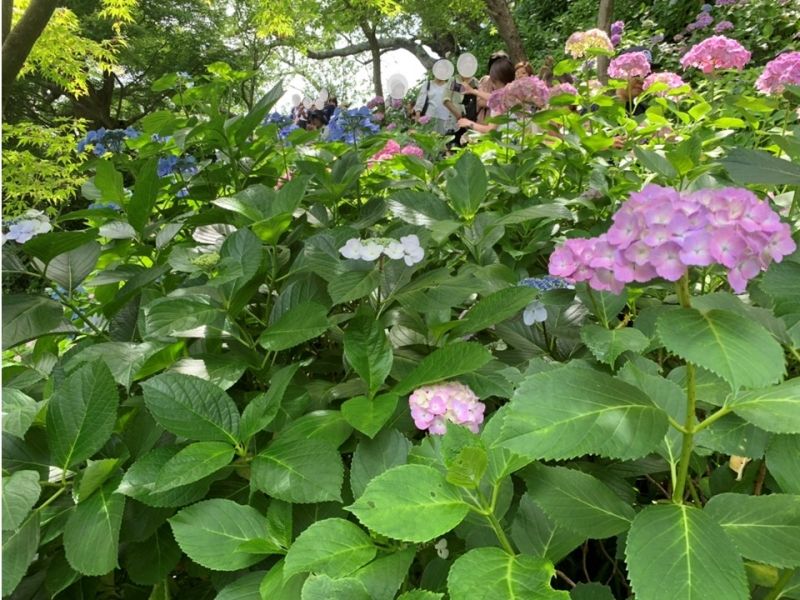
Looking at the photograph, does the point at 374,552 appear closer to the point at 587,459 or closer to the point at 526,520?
the point at 526,520

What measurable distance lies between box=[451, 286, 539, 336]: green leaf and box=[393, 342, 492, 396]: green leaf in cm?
8

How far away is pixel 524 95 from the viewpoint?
1799mm

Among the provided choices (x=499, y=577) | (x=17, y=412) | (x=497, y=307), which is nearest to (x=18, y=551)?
(x=17, y=412)

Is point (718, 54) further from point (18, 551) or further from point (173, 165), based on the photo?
point (18, 551)

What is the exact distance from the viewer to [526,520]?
1.99 ft

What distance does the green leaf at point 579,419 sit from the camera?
0.48m

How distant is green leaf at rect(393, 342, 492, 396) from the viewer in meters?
0.69

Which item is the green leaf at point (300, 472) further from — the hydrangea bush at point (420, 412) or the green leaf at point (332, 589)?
the green leaf at point (332, 589)

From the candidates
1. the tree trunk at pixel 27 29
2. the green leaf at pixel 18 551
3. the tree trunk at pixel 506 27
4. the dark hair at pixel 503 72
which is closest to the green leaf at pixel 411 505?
Result: the green leaf at pixel 18 551

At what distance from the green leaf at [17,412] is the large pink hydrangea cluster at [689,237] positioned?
0.64m

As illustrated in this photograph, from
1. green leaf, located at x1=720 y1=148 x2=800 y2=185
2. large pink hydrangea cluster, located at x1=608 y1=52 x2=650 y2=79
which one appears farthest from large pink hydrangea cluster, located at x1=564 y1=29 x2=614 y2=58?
green leaf, located at x1=720 y1=148 x2=800 y2=185

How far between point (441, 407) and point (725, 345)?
320 mm

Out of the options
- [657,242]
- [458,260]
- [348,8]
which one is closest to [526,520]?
[657,242]

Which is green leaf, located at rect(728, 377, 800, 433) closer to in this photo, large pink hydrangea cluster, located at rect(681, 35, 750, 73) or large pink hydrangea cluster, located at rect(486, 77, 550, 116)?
large pink hydrangea cluster, located at rect(486, 77, 550, 116)
